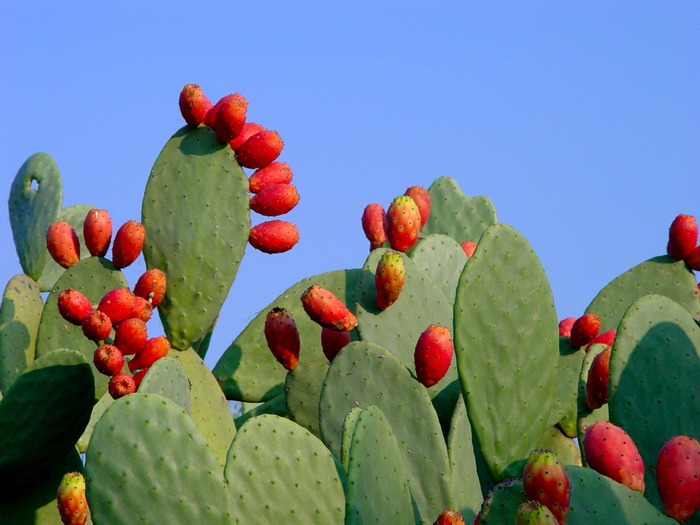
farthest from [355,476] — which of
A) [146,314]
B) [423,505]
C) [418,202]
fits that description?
[418,202]

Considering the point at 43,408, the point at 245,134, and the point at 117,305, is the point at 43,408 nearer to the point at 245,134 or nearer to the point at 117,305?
the point at 117,305

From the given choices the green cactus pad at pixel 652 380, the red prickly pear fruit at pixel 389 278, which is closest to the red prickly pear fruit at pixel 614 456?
the green cactus pad at pixel 652 380

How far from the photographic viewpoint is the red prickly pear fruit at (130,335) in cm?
267

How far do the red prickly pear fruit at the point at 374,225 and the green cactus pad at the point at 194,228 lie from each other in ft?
1.46

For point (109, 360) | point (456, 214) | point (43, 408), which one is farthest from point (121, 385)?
point (456, 214)

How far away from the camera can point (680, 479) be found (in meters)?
2.02

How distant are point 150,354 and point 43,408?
30cm

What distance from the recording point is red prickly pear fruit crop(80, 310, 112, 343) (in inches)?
106

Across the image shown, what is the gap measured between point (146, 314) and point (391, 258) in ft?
2.24

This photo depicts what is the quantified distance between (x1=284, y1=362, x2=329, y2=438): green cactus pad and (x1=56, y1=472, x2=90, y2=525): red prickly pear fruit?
2.51 feet

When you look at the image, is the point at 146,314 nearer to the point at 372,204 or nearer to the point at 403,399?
the point at 403,399

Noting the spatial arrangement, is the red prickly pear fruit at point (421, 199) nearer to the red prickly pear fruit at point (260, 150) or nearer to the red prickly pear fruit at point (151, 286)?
the red prickly pear fruit at point (260, 150)

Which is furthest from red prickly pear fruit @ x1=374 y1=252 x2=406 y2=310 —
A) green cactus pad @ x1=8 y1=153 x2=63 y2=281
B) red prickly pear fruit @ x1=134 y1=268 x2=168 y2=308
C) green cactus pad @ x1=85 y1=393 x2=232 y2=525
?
green cactus pad @ x1=8 y1=153 x2=63 y2=281

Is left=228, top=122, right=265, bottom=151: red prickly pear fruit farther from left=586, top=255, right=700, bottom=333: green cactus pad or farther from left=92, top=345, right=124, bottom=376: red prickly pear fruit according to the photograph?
left=586, top=255, right=700, bottom=333: green cactus pad
